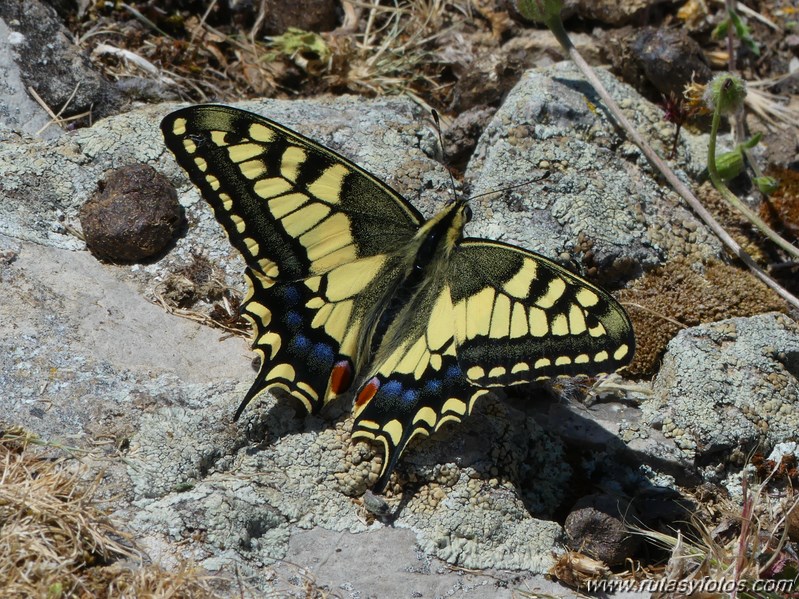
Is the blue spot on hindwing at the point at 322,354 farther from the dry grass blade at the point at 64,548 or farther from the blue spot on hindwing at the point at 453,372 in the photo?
the dry grass blade at the point at 64,548

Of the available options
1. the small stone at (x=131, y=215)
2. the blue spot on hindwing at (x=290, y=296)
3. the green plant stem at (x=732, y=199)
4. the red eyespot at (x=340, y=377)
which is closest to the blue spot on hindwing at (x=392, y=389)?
the red eyespot at (x=340, y=377)

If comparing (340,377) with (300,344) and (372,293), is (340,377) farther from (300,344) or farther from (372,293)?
(372,293)

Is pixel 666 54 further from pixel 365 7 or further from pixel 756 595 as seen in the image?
pixel 756 595

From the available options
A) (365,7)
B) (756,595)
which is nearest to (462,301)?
(756,595)

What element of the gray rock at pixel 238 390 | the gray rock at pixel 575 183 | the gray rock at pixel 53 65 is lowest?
the gray rock at pixel 238 390

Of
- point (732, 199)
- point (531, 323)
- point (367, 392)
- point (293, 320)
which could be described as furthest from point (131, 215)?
point (732, 199)

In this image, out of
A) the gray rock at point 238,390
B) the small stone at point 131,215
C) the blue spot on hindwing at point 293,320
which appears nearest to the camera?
the gray rock at point 238,390

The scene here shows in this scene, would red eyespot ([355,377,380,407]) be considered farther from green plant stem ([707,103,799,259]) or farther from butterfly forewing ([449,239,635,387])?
green plant stem ([707,103,799,259])

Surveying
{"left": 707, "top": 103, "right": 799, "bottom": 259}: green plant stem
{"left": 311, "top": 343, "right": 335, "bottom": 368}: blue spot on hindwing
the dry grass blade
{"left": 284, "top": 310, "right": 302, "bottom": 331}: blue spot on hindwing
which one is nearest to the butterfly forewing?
{"left": 311, "top": 343, "right": 335, "bottom": 368}: blue spot on hindwing
